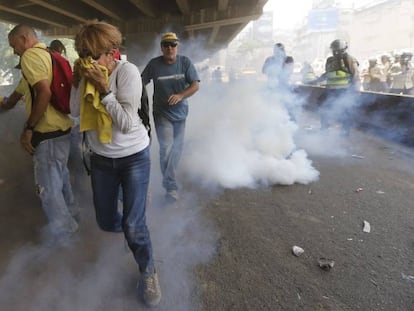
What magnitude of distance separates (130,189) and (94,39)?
0.92 metres

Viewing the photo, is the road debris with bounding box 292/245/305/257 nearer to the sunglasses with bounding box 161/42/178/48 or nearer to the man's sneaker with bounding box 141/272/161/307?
the man's sneaker with bounding box 141/272/161/307

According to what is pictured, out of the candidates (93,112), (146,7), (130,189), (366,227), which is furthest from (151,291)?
(146,7)

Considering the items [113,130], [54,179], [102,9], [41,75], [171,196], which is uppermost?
[102,9]

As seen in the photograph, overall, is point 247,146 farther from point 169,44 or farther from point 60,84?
point 60,84

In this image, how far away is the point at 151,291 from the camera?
87.5 inches

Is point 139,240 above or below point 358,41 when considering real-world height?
below

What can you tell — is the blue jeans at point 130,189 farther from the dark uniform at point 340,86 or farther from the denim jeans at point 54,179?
the dark uniform at point 340,86

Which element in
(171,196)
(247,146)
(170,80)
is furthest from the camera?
(247,146)

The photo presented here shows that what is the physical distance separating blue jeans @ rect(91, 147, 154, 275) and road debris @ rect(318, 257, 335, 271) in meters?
1.37

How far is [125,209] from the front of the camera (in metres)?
2.10

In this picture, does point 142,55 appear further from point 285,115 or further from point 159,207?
point 159,207

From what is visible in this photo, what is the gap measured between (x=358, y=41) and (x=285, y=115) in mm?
50397

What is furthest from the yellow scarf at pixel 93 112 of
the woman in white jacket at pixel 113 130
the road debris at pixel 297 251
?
the road debris at pixel 297 251

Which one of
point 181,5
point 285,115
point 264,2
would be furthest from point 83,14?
point 285,115
